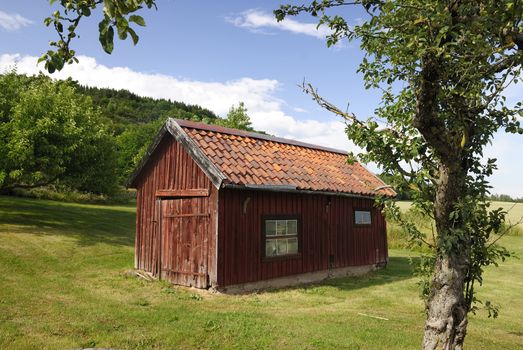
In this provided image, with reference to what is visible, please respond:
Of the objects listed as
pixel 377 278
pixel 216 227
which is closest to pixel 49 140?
pixel 216 227

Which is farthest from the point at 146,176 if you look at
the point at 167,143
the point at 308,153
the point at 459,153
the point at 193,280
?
the point at 459,153

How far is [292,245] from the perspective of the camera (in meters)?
13.2

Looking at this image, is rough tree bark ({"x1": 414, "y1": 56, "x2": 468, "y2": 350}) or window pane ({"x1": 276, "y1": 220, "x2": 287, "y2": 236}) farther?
window pane ({"x1": 276, "y1": 220, "x2": 287, "y2": 236})

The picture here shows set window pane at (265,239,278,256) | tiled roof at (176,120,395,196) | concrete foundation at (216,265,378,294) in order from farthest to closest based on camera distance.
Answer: window pane at (265,239,278,256) < tiled roof at (176,120,395,196) < concrete foundation at (216,265,378,294)

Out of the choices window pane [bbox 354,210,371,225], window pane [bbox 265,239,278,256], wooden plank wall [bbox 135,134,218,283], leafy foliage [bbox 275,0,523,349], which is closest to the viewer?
leafy foliage [bbox 275,0,523,349]

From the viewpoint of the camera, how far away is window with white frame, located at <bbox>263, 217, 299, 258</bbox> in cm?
1252

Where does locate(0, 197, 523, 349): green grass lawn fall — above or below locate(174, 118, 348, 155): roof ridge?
below

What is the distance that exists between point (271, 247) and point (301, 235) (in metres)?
1.36

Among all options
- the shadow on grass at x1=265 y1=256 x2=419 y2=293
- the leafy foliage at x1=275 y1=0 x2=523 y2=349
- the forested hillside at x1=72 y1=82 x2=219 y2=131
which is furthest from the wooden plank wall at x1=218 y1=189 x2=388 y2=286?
the forested hillside at x1=72 y1=82 x2=219 y2=131

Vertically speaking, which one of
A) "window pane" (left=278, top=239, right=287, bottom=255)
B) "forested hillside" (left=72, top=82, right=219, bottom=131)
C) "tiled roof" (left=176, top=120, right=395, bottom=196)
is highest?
"forested hillside" (left=72, top=82, right=219, bottom=131)

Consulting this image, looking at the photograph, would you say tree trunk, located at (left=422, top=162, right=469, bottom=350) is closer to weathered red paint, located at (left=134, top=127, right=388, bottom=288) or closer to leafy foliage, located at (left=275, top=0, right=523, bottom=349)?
leafy foliage, located at (left=275, top=0, right=523, bottom=349)

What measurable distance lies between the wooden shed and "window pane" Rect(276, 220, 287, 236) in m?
0.05

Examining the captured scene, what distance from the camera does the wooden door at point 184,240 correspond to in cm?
1174

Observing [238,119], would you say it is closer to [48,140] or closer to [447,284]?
[48,140]
